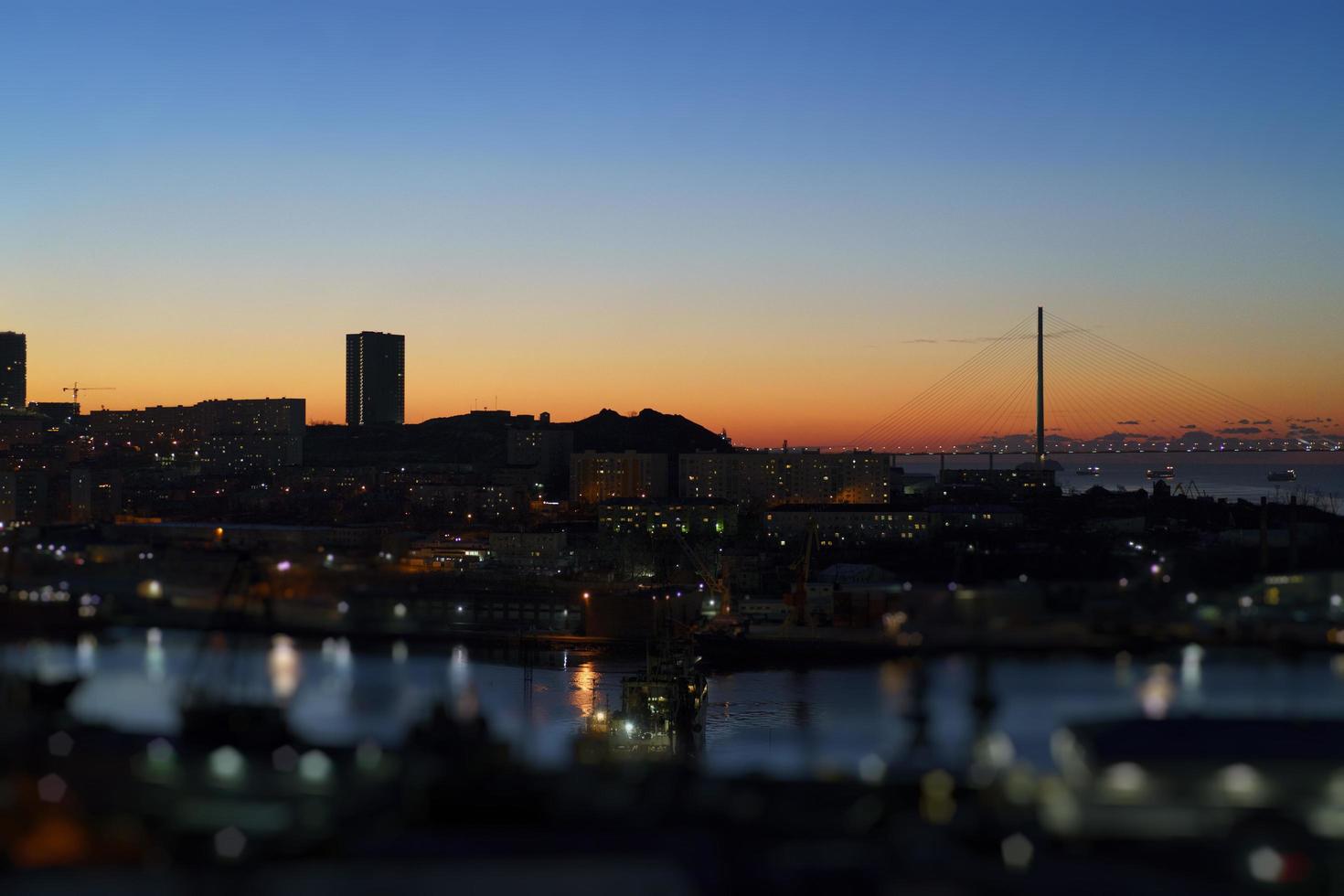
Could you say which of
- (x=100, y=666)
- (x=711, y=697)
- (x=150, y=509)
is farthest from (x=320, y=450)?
(x=100, y=666)

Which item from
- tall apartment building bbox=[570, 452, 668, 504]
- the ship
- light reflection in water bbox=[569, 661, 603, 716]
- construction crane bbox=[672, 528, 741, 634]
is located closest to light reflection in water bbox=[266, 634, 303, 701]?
the ship

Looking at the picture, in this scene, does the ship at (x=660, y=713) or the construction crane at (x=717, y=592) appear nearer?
the ship at (x=660, y=713)

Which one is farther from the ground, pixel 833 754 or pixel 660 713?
pixel 833 754

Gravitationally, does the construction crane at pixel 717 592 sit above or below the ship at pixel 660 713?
below

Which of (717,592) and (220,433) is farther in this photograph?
(220,433)

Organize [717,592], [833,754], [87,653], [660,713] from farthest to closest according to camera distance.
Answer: [717,592]
[660,713]
[833,754]
[87,653]

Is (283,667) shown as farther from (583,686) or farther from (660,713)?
(583,686)

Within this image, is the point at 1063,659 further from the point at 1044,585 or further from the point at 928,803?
the point at 928,803

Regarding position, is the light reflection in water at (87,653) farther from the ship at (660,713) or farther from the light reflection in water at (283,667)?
the ship at (660,713)

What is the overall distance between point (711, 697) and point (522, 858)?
776 centimetres

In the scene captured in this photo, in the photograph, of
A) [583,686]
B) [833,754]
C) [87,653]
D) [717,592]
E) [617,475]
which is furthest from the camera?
[617,475]

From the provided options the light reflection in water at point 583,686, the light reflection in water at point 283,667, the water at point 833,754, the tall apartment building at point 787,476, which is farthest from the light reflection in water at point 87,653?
the tall apartment building at point 787,476

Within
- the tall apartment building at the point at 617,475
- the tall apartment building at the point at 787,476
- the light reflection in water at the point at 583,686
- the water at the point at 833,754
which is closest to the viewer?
the water at the point at 833,754

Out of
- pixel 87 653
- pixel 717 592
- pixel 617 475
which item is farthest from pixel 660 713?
pixel 617 475
